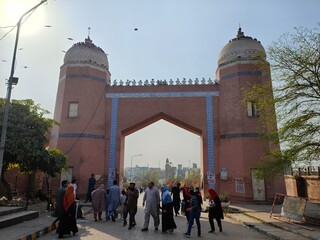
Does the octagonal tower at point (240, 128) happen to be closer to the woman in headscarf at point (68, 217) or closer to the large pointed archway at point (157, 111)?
the large pointed archway at point (157, 111)

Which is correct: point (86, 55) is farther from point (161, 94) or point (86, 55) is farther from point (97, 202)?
point (97, 202)

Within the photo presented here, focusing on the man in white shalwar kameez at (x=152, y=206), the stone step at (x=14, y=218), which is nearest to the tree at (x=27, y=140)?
the stone step at (x=14, y=218)

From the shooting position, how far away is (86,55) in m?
19.8

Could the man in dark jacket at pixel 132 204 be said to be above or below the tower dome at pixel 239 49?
below

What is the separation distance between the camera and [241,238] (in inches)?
283

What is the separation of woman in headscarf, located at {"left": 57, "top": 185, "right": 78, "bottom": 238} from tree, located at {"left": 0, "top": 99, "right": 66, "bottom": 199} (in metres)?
5.78

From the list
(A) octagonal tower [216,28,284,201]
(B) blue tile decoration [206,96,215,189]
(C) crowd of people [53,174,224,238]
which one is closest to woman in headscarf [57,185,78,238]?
(C) crowd of people [53,174,224,238]

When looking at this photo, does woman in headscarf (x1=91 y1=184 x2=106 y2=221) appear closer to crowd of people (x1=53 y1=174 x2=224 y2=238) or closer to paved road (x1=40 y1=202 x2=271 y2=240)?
crowd of people (x1=53 y1=174 x2=224 y2=238)

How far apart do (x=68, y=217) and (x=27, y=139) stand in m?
6.23

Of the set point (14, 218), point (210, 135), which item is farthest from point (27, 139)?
point (210, 135)

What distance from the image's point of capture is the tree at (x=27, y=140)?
11.9m

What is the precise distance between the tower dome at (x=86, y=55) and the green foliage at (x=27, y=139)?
7.55 m

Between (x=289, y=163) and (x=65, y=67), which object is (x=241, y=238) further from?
(x=65, y=67)

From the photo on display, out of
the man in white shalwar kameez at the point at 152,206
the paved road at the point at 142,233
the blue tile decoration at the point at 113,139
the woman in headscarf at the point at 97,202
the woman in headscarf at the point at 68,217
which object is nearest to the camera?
the woman in headscarf at the point at 68,217
